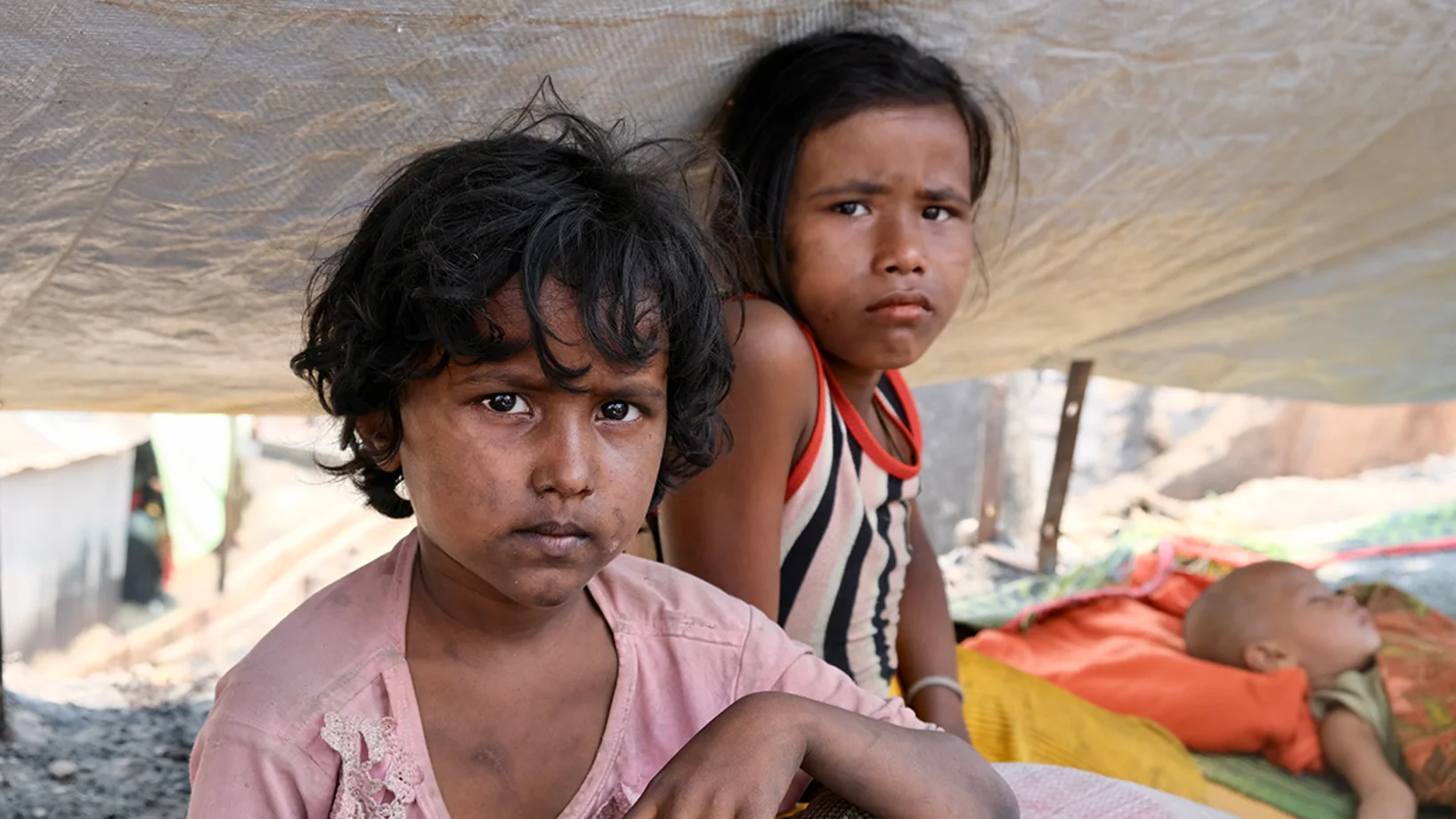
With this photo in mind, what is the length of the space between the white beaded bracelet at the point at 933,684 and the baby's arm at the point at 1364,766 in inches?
33.9

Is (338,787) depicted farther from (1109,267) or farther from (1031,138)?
(1109,267)

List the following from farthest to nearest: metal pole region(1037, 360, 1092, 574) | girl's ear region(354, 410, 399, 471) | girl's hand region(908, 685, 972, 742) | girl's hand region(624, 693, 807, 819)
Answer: metal pole region(1037, 360, 1092, 574) → girl's hand region(908, 685, 972, 742) → girl's ear region(354, 410, 399, 471) → girl's hand region(624, 693, 807, 819)

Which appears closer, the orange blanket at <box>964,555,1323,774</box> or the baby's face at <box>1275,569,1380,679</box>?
the orange blanket at <box>964,555,1323,774</box>

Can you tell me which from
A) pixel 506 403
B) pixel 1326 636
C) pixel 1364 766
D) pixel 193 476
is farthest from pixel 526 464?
pixel 193 476

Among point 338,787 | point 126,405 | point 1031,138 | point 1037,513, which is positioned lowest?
point 1037,513

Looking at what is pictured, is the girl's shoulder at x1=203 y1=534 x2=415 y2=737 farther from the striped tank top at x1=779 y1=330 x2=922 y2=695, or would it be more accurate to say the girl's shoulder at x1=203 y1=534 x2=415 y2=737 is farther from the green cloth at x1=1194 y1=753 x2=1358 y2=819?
the green cloth at x1=1194 y1=753 x2=1358 y2=819

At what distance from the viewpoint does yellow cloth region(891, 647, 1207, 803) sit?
2.20 m

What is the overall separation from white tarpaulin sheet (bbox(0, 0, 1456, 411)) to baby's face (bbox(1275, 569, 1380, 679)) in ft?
2.23

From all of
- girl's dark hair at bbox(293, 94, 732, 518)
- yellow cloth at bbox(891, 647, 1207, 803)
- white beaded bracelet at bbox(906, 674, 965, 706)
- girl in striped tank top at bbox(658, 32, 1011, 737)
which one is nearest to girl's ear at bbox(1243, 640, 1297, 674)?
yellow cloth at bbox(891, 647, 1207, 803)

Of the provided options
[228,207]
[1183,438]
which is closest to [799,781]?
[228,207]

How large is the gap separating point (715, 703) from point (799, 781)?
0.38 ft

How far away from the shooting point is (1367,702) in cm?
259

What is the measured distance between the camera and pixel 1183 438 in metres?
8.06

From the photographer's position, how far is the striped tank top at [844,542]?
1778 mm
